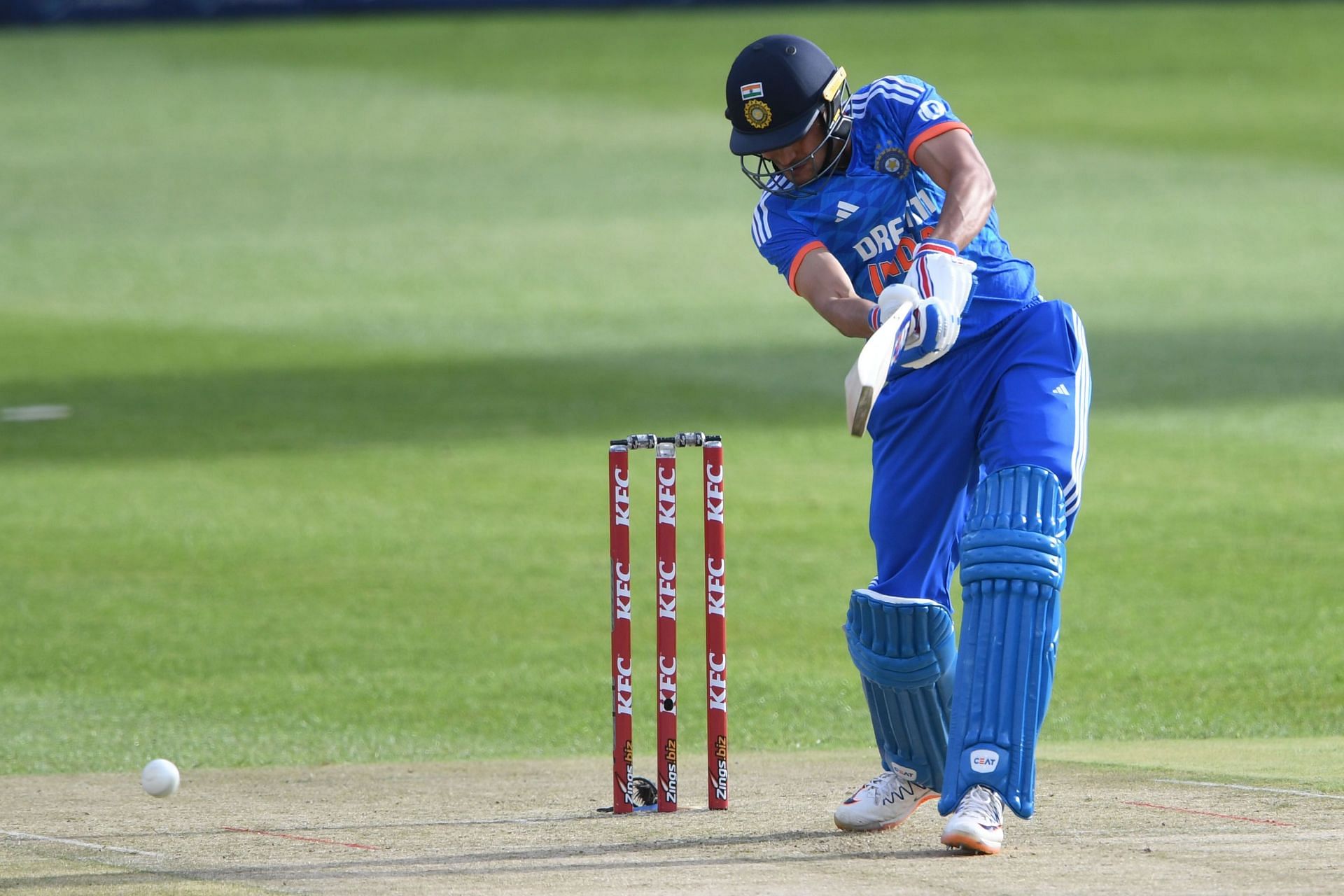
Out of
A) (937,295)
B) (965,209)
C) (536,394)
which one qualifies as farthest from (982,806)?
(536,394)

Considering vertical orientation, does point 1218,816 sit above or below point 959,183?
below

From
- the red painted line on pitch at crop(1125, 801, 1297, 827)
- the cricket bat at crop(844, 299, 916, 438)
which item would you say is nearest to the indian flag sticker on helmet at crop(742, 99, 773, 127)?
the cricket bat at crop(844, 299, 916, 438)

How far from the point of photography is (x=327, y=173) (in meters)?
25.0

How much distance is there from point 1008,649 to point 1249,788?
102 cm

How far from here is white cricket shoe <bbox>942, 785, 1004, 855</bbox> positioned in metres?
4.49

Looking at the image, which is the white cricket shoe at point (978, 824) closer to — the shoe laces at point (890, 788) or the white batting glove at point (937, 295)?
the shoe laces at point (890, 788)

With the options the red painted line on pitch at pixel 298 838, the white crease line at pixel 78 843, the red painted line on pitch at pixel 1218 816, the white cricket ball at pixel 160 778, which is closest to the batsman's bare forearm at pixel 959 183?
the red painted line on pitch at pixel 1218 816

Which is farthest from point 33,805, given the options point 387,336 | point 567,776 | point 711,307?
point 711,307

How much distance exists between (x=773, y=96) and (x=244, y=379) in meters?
9.99

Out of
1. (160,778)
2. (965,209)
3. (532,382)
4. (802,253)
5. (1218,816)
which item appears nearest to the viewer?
(965,209)

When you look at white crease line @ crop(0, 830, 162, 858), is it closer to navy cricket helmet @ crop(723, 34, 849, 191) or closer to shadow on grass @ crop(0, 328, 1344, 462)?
navy cricket helmet @ crop(723, 34, 849, 191)

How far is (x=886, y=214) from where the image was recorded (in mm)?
5016

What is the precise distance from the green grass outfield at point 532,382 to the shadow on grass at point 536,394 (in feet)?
0.17

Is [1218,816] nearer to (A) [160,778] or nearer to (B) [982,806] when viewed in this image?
(B) [982,806]
